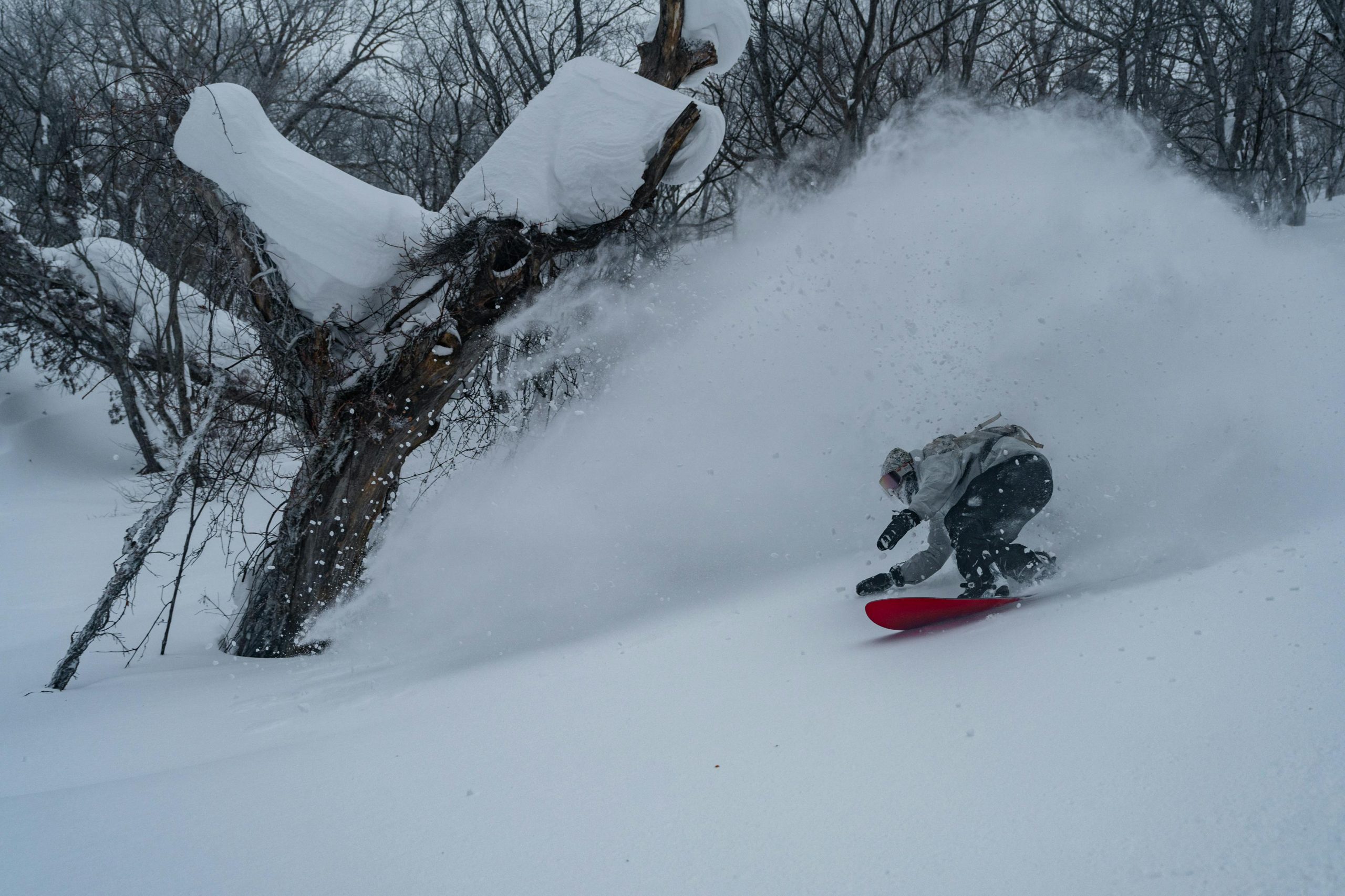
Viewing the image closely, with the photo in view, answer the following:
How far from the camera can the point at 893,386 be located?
627 cm

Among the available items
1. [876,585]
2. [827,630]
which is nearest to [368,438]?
[827,630]

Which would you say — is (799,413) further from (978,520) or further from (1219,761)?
(1219,761)

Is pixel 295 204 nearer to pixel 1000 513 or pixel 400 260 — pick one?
pixel 400 260

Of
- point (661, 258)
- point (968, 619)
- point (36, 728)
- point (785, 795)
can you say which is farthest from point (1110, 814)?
point (661, 258)

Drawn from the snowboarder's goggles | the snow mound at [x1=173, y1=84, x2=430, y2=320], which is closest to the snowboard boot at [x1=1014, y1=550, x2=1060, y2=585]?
the snowboarder's goggles

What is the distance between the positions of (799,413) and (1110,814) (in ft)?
15.8

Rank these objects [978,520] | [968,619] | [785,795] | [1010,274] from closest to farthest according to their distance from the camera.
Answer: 1. [785,795]
2. [968,619]
3. [978,520]
4. [1010,274]

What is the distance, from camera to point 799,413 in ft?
21.4

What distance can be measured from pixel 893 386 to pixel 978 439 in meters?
1.77

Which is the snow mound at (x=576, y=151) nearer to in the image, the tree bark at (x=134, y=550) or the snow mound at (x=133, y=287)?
the tree bark at (x=134, y=550)

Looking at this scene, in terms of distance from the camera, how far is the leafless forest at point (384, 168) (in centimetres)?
538

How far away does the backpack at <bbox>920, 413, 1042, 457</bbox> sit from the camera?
14.9ft

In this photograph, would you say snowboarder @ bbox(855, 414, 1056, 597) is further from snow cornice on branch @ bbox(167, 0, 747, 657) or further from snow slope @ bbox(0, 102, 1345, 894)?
snow cornice on branch @ bbox(167, 0, 747, 657)

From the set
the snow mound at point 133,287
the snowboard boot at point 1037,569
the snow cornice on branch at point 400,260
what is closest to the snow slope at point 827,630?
the snowboard boot at point 1037,569
